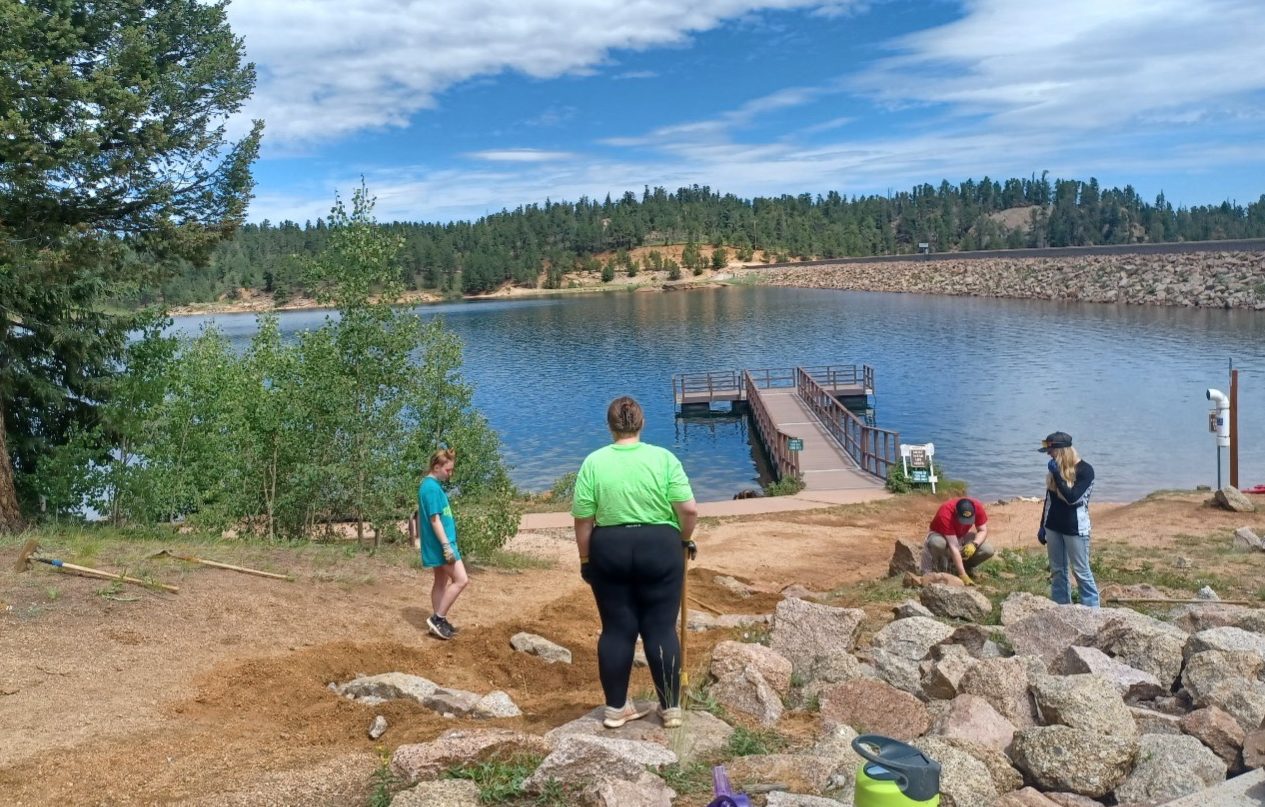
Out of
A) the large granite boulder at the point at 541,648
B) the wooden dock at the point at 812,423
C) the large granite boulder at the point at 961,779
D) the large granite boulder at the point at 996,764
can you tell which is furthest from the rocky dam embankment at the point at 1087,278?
the large granite boulder at the point at 961,779

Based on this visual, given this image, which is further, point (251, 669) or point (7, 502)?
point (7, 502)

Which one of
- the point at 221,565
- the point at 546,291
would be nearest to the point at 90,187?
the point at 221,565

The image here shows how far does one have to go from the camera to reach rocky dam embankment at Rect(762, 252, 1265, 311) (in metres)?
78.2

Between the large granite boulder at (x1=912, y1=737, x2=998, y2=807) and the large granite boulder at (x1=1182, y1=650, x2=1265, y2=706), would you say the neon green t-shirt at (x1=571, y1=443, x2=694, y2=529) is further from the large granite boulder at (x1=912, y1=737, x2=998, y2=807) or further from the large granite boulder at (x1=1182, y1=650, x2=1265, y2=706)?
the large granite boulder at (x1=1182, y1=650, x2=1265, y2=706)

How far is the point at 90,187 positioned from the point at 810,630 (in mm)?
10257

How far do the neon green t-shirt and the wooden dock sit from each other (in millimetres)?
18910

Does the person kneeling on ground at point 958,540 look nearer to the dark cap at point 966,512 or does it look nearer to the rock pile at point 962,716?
the dark cap at point 966,512

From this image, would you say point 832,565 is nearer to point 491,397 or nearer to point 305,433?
point 305,433

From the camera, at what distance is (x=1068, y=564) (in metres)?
8.91

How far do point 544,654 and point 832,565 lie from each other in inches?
316

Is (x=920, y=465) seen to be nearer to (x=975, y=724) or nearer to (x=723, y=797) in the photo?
(x=975, y=724)

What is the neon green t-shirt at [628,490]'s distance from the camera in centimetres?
509

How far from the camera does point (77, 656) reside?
6.90m

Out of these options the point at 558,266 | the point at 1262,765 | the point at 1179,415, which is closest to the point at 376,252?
the point at 1262,765
